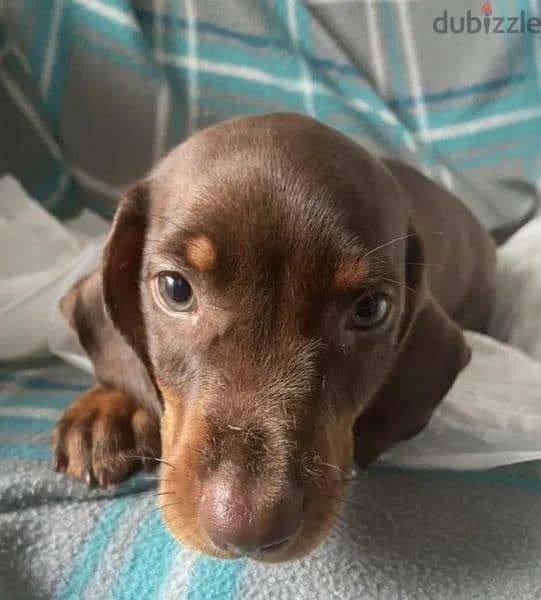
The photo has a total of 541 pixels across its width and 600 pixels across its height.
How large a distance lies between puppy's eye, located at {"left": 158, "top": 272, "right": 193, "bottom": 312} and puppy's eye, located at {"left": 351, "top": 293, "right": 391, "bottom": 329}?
0.37 m

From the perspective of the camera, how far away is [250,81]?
3.36 meters

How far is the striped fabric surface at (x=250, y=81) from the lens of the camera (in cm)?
326

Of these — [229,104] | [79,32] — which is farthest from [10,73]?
[229,104]

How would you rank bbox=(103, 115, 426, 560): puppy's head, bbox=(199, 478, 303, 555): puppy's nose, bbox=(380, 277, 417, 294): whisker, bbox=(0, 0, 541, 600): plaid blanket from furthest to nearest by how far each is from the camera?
bbox=(0, 0, 541, 600): plaid blanket
bbox=(380, 277, 417, 294): whisker
bbox=(103, 115, 426, 560): puppy's head
bbox=(199, 478, 303, 555): puppy's nose

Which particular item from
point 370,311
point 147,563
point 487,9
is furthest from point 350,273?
point 487,9

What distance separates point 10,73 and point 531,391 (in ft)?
7.07

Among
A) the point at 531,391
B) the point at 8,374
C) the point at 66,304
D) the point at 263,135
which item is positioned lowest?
the point at 531,391

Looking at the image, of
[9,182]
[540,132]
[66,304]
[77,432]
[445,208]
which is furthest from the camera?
[540,132]

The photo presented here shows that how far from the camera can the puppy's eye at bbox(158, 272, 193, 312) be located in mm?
1949

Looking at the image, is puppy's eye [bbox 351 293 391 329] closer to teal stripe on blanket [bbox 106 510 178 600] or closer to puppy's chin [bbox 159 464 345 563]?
puppy's chin [bbox 159 464 345 563]

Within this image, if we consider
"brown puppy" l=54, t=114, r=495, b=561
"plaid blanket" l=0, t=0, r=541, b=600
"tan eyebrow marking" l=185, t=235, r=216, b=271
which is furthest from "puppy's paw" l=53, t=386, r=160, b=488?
"plaid blanket" l=0, t=0, r=541, b=600

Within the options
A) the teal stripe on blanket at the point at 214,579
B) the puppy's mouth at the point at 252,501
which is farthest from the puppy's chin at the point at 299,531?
the teal stripe on blanket at the point at 214,579

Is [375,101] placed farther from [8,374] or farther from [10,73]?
[8,374]

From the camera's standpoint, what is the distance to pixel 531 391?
252cm
